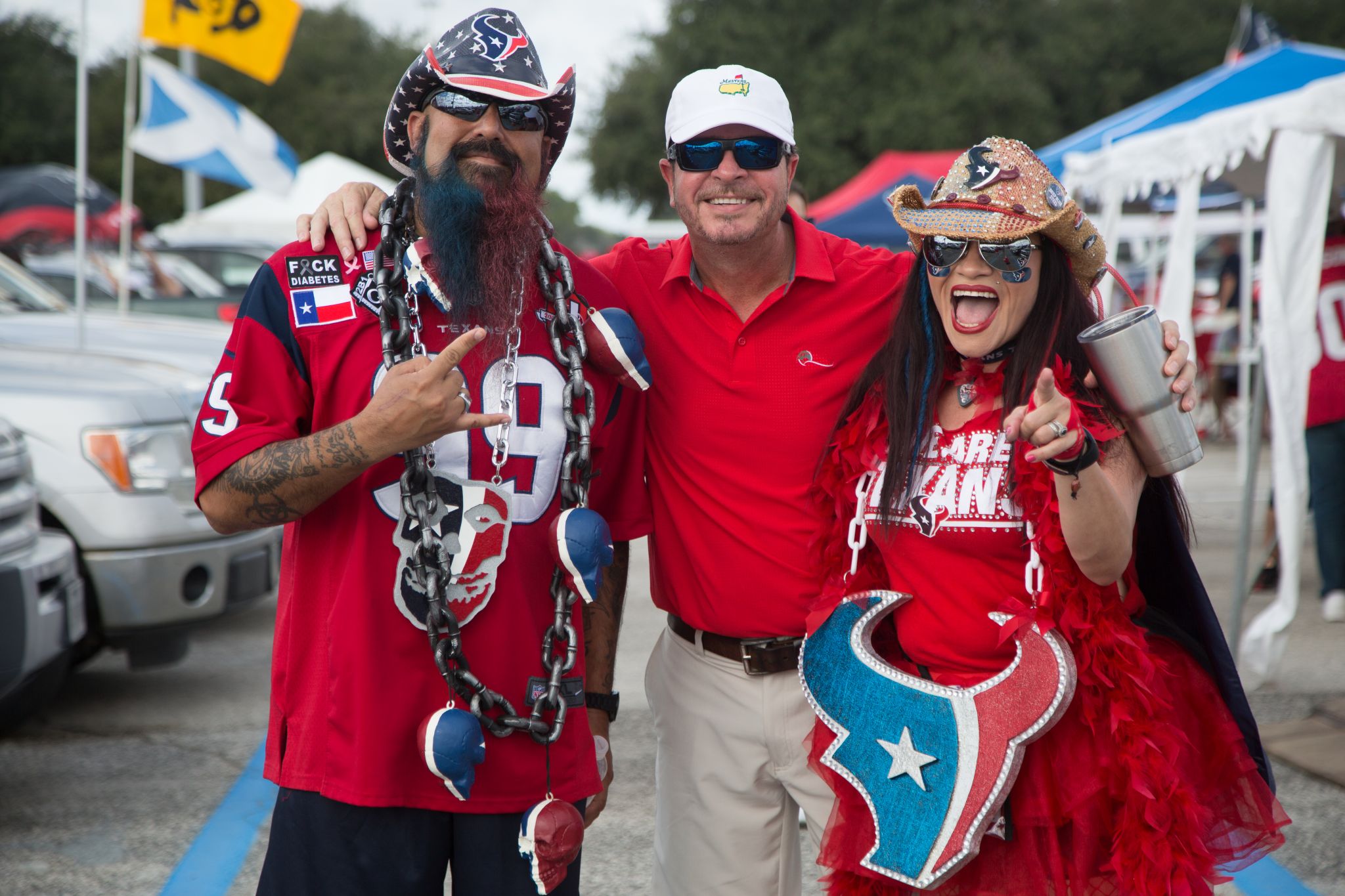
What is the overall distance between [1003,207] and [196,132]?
8697 mm

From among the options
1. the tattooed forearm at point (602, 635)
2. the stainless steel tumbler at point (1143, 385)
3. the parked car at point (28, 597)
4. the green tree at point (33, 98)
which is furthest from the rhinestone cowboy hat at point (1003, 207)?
the green tree at point (33, 98)

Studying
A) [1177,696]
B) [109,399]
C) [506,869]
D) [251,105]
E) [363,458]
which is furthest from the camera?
[251,105]

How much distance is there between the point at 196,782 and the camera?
4.72 meters

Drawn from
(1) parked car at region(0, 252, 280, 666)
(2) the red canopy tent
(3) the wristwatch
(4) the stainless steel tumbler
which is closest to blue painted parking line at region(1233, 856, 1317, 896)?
(4) the stainless steel tumbler

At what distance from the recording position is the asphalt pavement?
3.95m

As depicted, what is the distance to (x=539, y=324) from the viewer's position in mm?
2414

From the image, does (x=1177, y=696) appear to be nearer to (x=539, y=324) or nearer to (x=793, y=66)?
(x=539, y=324)

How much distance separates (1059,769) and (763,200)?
135 cm

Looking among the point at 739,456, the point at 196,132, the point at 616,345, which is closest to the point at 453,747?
the point at 616,345

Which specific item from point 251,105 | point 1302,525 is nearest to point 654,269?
point 1302,525

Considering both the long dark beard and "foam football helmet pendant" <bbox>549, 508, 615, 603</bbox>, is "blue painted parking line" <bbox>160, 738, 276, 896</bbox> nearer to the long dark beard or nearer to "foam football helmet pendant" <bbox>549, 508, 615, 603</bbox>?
"foam football helmet pendant" <bbox>549, 508, 615, 603</bbox>

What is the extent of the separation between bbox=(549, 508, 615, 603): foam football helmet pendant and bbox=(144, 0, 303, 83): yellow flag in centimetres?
794

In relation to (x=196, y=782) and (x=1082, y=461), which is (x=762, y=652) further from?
(x=196, y=782)

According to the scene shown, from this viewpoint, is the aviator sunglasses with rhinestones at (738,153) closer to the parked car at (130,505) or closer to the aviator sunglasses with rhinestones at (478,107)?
the aviator sunglasses with rhinestones at (478,107)
